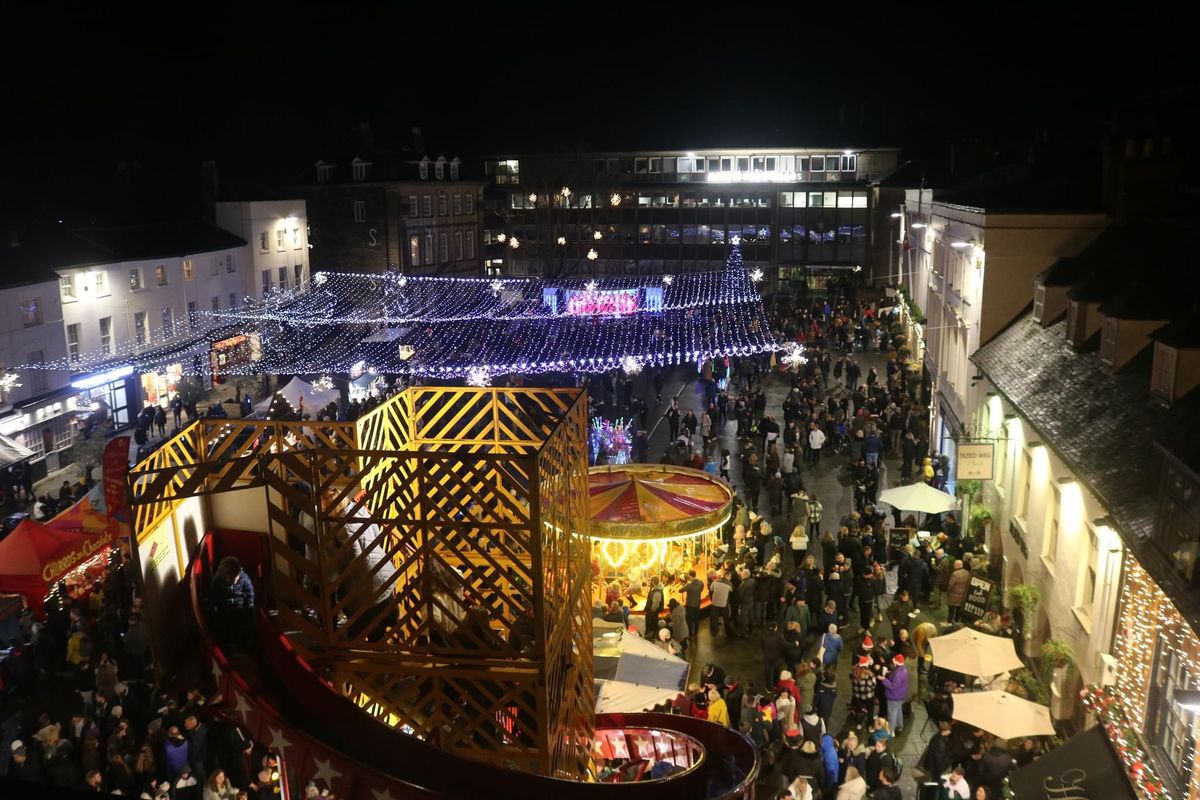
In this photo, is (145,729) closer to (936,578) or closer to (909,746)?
(909,746)

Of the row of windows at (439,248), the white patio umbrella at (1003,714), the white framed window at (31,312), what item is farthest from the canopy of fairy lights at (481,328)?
the white patio umbrella at (1003,714)

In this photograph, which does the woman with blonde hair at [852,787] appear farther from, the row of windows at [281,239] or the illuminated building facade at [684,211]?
the illuminated building facade at [684,211]

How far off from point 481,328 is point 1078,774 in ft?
90.2

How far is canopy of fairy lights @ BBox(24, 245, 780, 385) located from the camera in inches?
1157

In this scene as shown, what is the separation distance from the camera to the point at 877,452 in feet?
73.2

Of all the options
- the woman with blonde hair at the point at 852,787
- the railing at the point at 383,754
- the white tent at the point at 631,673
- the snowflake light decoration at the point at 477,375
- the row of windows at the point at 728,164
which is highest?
the row of windows at the point at 728,164

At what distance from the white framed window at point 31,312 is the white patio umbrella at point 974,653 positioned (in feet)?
85.1

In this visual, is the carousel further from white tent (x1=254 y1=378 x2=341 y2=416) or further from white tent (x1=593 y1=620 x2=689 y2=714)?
white tent (x1=254 y1=378 x2=341 y2=416)

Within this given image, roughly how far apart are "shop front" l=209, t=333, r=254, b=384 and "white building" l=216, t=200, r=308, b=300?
5.27m

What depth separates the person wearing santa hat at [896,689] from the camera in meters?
12.6

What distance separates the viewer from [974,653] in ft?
39.6

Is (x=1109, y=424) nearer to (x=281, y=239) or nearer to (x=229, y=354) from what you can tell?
(x=229, y=354)

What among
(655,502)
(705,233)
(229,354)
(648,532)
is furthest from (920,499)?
(705,233)

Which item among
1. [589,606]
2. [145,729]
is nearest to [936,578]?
[589,606]
